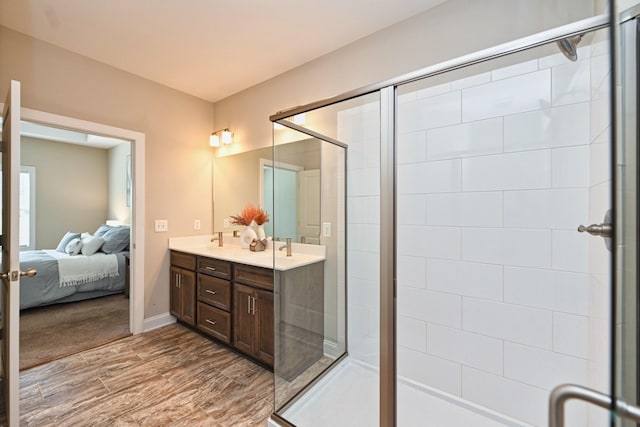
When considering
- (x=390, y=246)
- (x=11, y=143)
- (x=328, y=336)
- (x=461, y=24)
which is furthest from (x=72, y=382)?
(x=461, y=24)

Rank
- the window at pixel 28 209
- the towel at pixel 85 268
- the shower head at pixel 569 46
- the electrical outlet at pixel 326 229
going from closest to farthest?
the shower head at pixel 569 46
the electrical outlet at pixel 326 229
the towel at pixel 85 268
the window at pixel 28 209

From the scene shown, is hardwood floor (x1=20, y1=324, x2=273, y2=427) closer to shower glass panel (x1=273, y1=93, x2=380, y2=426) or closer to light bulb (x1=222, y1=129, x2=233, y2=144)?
shower glass panel (x1=273, y1=93, x2=380, y2=426)

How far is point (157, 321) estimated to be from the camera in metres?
2.89

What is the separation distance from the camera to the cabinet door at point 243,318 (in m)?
2.16

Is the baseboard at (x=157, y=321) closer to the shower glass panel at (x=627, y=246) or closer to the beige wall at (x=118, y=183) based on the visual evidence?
the beige wall at (x=118, y=183)

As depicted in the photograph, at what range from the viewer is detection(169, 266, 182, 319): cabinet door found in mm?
2887

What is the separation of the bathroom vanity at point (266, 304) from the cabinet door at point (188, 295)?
0.28 ft

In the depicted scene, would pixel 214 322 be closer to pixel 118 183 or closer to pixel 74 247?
pixel 74 247

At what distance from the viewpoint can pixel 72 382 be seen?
1945 millimetres

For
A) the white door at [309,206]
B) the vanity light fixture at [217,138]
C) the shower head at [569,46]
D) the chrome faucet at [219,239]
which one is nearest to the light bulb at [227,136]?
the vanity light fixture at [217,138]

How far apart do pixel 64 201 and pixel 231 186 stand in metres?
4.51

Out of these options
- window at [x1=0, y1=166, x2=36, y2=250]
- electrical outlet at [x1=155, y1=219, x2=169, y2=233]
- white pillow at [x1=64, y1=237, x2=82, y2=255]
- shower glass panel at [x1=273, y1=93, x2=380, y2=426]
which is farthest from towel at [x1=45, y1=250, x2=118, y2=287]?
shower glass panel at [x1=273, y1=93, x2=380, y2=426]

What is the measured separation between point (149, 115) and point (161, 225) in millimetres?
1124

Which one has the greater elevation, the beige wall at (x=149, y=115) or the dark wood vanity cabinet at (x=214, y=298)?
the beige wall at (x=149, y=115)
